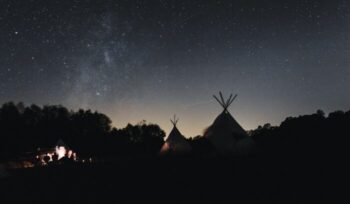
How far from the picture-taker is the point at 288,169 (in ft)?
34.3

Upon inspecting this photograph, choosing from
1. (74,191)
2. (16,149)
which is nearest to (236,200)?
(74,191)

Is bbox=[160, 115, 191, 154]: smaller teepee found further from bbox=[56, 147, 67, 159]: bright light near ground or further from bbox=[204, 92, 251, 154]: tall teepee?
bbox=[56, 147, 67, 159]: bright light near ground

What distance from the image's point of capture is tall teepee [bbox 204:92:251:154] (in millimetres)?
18770

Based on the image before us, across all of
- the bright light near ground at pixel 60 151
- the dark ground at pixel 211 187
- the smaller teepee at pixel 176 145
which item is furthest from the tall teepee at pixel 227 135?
the bright light near ground at pixel 60 151

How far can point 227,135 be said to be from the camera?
19891mm

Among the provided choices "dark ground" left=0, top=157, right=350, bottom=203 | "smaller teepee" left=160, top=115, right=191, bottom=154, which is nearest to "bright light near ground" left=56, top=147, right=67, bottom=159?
"smaller teepee" left=160, top=115, right=191, bottom=154

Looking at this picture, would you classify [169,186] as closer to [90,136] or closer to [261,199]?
[261,199]

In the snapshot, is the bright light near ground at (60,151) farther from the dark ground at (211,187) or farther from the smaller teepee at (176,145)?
the dark ground at (211,187)

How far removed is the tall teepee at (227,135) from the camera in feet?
61.6

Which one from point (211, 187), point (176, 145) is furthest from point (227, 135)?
point (211, 187)

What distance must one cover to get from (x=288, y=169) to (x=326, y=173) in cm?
126

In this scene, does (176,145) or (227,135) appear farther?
(176,145)

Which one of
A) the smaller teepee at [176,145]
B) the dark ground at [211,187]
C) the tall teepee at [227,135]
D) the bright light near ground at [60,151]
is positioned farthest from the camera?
the bright light near ground at [60,151]

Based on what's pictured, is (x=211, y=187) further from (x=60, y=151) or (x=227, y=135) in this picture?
(x=60, y=151)
